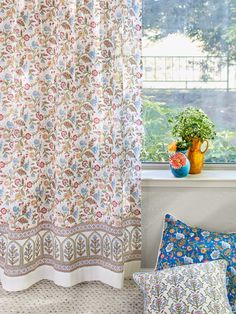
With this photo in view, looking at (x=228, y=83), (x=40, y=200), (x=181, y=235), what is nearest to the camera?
(x=181, y=235)

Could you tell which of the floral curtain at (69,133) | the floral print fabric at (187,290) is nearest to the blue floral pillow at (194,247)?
the floral print fabric at (187,290)

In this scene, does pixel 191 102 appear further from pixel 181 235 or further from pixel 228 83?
pixel 181 235

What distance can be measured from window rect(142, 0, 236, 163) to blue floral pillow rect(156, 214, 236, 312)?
48 cm

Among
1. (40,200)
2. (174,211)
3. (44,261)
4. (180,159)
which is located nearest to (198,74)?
(180,159)

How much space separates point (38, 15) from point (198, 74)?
875 millimetres

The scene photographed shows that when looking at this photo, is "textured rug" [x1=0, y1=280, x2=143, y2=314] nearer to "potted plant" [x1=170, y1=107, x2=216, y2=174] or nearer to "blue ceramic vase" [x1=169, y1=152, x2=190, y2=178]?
"blue ceramic vase" [x1=169, y1=152, x2=190, y2=178]

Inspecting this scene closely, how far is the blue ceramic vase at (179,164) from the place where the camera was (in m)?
2.19

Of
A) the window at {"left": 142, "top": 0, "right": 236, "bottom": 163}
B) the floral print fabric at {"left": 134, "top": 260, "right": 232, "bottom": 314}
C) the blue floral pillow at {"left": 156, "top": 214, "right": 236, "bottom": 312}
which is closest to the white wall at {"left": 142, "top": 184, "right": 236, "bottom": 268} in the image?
the blue floral pillow at {"left": 156, "top": 214, "right": 236, "bottom": 312}

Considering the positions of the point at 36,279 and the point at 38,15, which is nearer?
the point at 38,15

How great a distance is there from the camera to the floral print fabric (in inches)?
67.7

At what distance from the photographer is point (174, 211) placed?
2260 millimetres

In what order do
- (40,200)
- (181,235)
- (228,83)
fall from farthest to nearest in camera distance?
(228,83) < (40,200) < (181,235)

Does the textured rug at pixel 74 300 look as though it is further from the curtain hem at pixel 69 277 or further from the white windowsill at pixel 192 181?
the white windowsill at pixel 192 181

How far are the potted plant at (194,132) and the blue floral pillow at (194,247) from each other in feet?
1.13
